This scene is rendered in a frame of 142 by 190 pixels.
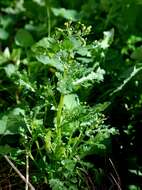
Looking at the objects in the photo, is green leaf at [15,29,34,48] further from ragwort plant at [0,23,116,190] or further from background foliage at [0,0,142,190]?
ragwort plant at [0,23,116,190]

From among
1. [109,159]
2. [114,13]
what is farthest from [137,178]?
[114,13]

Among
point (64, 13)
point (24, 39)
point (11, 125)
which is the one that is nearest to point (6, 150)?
point (11, 125)

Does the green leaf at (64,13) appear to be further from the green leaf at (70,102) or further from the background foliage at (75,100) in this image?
the green leaf at (70,102)

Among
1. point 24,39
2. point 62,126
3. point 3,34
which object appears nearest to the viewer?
point 62,126

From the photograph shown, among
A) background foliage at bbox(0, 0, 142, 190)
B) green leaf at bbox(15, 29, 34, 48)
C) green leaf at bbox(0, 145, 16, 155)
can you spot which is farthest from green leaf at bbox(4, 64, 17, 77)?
green leaf at bbox(0, 145, 16, 155)

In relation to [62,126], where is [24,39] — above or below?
above

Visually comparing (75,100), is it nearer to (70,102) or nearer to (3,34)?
(70,102)

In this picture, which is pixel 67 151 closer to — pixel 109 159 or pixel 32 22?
pixel 109 159
